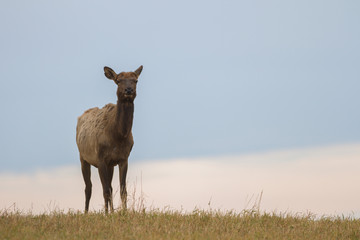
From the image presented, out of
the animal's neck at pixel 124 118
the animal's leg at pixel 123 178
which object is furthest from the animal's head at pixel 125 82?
the animal's leg at pixel 123 178

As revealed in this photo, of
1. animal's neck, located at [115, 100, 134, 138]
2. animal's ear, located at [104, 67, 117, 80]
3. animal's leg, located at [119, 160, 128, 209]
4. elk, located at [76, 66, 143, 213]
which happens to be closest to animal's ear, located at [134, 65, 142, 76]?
elk, located at [76, 66, 143, 213]

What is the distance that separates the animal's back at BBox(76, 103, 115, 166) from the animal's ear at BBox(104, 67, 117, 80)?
100 cm

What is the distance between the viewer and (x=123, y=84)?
13.0 metres

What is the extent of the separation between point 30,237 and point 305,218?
656 cm

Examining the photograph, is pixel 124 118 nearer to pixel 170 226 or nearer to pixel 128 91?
pixel 128 91

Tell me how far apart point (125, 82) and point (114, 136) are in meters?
1.52

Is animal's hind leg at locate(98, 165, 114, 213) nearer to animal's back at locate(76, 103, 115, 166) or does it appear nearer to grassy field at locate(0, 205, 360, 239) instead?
animal's back at locate(76, 103, 115, 166)

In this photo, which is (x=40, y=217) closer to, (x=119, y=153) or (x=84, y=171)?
(x=119, y=153)

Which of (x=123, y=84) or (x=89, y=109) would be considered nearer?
(x=123, y=84)

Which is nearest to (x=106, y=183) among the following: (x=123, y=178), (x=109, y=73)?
(x=123, y=178)

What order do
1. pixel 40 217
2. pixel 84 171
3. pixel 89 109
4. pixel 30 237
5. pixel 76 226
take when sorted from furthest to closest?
pixel 89 109, pixel 84 171, pixel 40 217, pixel 76 226, pixel 30 237

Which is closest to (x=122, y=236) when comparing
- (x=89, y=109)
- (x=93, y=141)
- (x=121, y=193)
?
(x=121, y=193)

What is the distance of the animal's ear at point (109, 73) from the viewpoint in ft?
44.8

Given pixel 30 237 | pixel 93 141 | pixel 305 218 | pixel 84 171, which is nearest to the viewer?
pixel 30 237
